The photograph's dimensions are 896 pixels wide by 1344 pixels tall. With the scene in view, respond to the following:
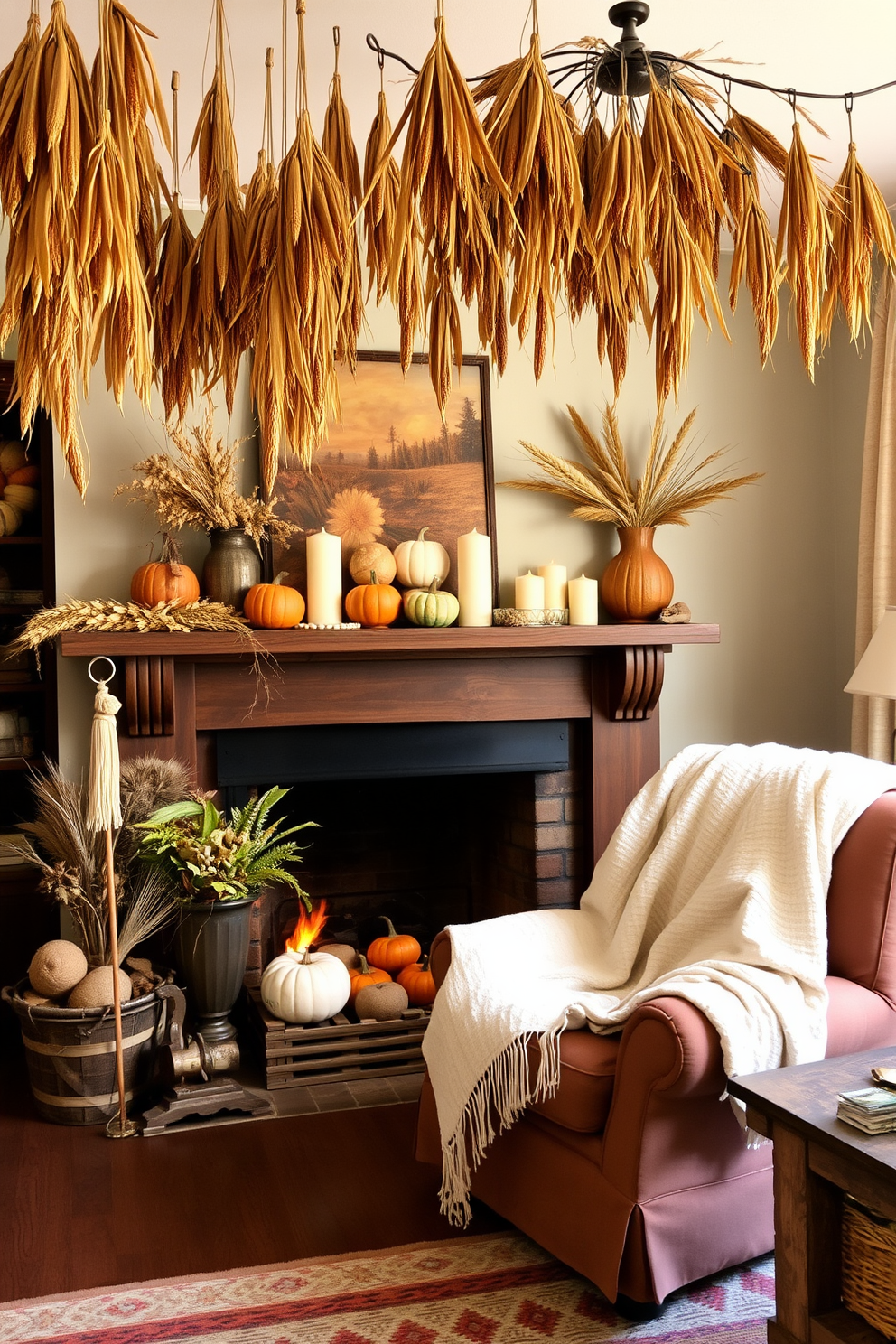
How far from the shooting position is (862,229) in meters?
0.87

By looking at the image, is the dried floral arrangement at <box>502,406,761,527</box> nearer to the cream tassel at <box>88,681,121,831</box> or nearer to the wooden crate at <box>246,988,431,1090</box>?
the cream tassel at <box>88,681,121,831</box>

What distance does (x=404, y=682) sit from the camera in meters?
3.47

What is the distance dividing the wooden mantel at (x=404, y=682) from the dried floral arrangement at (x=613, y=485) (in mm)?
398

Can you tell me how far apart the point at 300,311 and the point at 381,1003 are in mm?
2836

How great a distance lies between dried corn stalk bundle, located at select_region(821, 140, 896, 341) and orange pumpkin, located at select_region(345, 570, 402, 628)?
8.34ft

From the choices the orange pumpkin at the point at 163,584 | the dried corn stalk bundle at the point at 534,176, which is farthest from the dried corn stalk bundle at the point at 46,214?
the orange pumpkin at the point at 163,584

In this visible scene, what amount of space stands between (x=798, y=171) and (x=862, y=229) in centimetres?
7

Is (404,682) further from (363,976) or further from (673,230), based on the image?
(673,230)

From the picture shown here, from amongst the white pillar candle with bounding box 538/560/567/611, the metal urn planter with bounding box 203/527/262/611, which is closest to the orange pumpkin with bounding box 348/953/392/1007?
the metal urn planter with bounding box 203/527/262/611

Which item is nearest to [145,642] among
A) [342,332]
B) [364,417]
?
[364,417]

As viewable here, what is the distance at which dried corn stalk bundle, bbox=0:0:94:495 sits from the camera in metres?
0.60

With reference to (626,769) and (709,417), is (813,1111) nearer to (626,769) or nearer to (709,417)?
(626,769)

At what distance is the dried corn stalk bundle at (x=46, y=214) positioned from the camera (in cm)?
60

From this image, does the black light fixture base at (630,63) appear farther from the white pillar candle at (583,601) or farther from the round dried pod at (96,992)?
the round dried pod at (96,992)
